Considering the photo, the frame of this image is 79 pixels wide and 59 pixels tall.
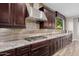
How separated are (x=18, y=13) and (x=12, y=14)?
29 centimetres

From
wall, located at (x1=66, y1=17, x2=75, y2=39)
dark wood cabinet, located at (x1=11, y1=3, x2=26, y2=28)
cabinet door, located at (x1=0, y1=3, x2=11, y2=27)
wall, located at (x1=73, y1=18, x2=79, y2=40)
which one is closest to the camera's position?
cabinet door, located at (x1=0, y1=3, x2=11, y2=27)

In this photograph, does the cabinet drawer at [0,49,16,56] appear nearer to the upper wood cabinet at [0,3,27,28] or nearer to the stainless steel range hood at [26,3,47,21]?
the upper wood cabinet at [0,3,27,28]

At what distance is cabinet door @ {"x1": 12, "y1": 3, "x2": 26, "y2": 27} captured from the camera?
2.78 meters

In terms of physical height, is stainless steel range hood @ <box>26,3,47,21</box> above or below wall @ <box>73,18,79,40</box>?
above

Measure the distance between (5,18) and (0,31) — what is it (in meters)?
0.51

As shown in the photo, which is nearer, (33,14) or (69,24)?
(33,14)

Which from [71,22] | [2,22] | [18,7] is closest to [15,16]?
[18,7]

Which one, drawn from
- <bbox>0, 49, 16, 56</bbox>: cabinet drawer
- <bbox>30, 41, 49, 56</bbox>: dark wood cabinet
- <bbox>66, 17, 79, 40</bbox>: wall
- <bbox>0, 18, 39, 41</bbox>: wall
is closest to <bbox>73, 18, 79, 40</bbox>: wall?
<bbox>66, 17, 79, 40</bbox>: wall

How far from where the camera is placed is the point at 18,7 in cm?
296

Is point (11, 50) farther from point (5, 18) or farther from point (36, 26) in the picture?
point (36, 26)

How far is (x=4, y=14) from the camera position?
8.11 ft

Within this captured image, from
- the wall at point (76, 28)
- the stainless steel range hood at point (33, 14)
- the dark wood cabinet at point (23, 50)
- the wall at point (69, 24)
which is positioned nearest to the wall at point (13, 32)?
the stainless steel range hood at point (33, 14)

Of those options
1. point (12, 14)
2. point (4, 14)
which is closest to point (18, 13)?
point (12, 14)

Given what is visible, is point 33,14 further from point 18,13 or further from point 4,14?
point 4,14
